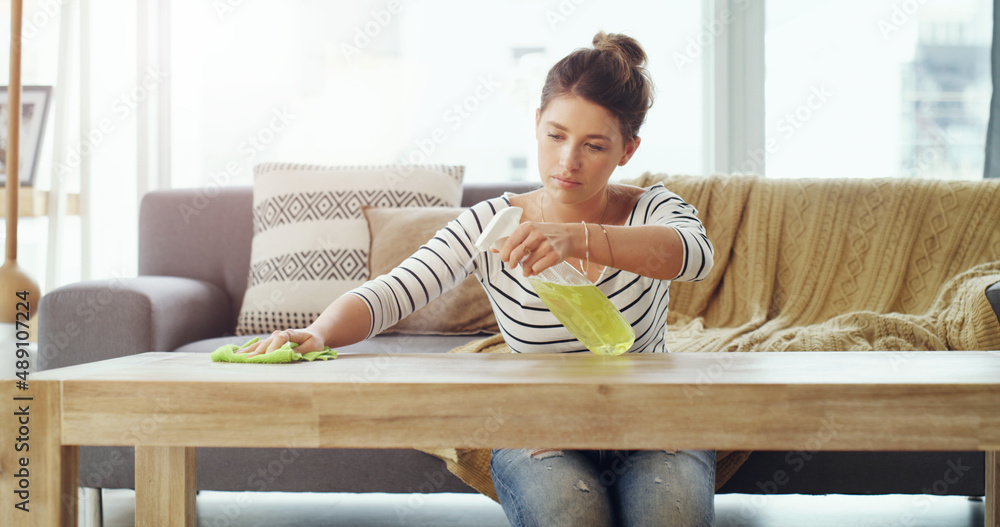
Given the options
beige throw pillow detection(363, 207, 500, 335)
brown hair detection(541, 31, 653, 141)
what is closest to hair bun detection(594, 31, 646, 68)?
brown hair detection(541, 31, 653, 141)

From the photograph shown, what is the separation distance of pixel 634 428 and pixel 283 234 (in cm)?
143

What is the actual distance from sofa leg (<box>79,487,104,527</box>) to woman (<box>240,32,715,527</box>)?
2.91ft

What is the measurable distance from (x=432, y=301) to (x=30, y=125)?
1639mm

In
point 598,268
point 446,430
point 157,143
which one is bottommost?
point 446,430

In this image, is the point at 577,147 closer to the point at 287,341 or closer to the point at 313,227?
the point at 287,341

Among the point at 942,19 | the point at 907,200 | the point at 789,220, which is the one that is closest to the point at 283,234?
the point at 789,220

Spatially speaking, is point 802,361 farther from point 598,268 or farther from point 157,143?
point 157,143

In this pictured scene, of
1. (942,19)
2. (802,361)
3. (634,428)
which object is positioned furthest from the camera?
(942,19)

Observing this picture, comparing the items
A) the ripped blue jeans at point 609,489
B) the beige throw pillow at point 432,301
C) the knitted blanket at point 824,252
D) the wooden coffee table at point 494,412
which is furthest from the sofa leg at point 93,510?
the ripped blue jeans at point 609,489

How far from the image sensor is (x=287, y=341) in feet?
2.93

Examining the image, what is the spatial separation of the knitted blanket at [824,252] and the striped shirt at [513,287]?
1.58ft

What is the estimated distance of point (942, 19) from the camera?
240 centimetres

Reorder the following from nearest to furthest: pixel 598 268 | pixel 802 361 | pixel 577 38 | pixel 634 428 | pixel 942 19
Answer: pixel 634 428 → pixel 802 361 → pixel 598 268 → pixel 942 19 → pixel 577 38

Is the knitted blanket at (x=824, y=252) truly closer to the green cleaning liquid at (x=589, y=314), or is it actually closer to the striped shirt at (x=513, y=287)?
the striped shirt at (x=513, y=287)
